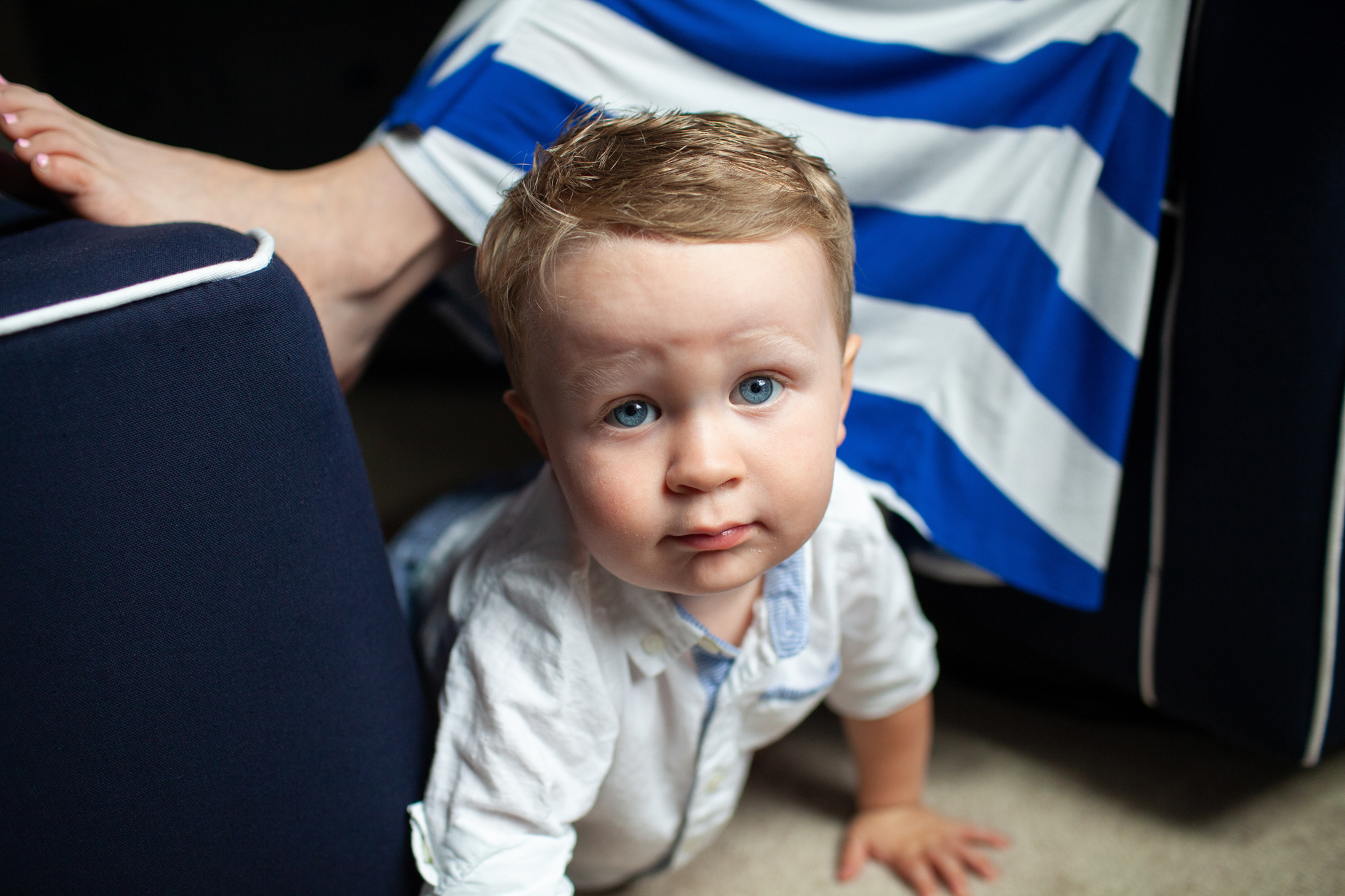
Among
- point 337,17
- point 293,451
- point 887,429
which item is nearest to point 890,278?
point 887,429

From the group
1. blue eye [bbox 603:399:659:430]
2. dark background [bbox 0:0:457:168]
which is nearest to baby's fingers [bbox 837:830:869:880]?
blue eye [bbox 603:399:659:430]

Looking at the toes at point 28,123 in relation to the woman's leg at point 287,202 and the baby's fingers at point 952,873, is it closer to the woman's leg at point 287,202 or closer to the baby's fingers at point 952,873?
the woman's leg at point 287,202

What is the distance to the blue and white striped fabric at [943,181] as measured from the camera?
0.69 m

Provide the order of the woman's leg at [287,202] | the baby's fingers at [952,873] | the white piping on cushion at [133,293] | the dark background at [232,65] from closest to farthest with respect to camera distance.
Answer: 1. the white piping on cushion at [133,293]
2. the woman's leg at [287,202]
3. the baby's fingers at [952,873]
4. the dark background at [232,65]

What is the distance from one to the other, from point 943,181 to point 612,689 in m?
0.45

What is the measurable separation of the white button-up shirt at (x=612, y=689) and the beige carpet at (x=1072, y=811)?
0.12 metres

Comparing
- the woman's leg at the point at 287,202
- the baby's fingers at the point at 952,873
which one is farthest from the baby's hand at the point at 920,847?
the woman's leg at the point at 287,202

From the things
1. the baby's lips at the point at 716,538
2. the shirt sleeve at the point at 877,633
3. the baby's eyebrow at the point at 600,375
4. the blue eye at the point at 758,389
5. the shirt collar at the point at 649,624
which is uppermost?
the baby's eyebrow at the point at 600,375

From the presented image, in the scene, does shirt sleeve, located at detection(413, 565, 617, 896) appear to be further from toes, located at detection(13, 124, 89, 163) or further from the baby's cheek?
toes, located at detection(13, 124, 89, 163)

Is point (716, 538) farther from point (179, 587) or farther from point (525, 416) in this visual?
point (179, 587)

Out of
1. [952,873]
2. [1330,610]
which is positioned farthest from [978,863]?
[1330,610]

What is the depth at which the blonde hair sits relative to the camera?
485mm

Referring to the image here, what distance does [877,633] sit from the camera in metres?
0.72

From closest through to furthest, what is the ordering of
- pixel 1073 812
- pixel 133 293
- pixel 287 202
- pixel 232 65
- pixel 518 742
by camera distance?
1. pixel 133 293
2. pixel 518 742
3. pixel 287 202
4. pixel 1073 812
5. pixel 232 65
